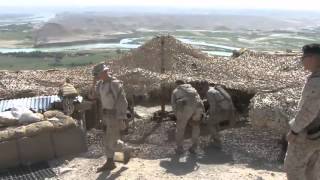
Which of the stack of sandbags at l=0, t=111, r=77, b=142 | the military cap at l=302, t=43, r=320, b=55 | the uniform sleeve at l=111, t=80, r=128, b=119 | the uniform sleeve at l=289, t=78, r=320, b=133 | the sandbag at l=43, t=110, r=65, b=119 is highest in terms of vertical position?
the military cap at l=302, t=43, r=320, b=55

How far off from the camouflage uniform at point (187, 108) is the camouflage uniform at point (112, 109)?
1223mm

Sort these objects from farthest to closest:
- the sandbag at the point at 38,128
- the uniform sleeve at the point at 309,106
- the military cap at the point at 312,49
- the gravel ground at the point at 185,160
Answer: the sandbag at the point at 38,128, the gravel ground at the point at 185,160, the uniform sleeve at the point at 309,106, the military cap at the point at 312,49

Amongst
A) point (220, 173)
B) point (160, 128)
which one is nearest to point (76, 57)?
point (160, 128)

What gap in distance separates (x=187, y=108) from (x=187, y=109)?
0.02 meters

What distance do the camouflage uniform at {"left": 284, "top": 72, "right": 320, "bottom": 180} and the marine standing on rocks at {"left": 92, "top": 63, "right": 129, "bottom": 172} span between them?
2963 mm

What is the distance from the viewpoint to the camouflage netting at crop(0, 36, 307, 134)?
366 inches

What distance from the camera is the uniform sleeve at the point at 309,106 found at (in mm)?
4707

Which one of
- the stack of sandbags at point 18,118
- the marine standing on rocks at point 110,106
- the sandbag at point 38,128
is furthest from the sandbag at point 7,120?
the marine standing on rocks at point 110,106

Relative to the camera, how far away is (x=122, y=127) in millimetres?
7398

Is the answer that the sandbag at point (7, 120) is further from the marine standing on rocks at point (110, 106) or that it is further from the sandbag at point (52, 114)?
the marine standing on rocks at point (110, 106)

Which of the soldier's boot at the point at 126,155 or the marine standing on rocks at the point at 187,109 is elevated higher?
the marine standing on rocks at the point at 187,109

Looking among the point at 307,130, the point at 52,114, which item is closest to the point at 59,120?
the point at 52,114

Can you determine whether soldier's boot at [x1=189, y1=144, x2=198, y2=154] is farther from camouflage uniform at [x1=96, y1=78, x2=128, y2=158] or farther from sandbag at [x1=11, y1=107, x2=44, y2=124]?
sandbag at [x1=11, y1=107, x2=44, y2=124]

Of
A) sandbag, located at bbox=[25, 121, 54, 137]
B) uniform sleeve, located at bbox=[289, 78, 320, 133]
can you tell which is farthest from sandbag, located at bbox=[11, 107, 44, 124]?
uniform sleeve, located at bbox=[289, 78, 320, 133]
